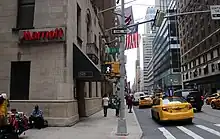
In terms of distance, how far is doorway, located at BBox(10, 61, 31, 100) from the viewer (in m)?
16.9

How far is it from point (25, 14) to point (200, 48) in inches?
2274

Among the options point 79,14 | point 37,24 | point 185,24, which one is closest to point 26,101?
point 37,24

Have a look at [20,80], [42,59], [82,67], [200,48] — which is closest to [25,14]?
[42,59]

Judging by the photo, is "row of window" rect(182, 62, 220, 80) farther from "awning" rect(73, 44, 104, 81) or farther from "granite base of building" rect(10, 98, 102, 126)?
"granite base of building" rect(10, 98, 102, 126)

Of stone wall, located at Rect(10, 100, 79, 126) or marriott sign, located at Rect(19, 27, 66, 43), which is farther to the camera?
marriott sign, located at Rect(19, 27, 66, 43)

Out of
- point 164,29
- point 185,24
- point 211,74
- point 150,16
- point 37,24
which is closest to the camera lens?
point 37,24

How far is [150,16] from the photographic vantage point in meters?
20.0

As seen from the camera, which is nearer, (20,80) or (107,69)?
(107,69)

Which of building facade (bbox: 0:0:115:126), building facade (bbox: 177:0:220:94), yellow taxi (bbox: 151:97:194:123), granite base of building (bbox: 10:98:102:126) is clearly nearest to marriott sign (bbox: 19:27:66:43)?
building facade (bbox: 0:0:115:126)

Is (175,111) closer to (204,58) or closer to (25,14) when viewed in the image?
(25,14)

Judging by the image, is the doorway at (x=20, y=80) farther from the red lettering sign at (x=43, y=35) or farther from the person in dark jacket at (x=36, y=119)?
the person in dark jacket at (x=36, y=119)

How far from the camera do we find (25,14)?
1761cm

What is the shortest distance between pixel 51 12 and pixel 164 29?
314 feet

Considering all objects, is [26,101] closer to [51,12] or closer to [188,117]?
[51,12]
